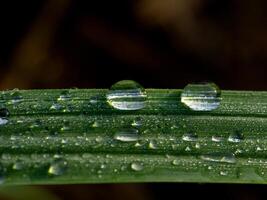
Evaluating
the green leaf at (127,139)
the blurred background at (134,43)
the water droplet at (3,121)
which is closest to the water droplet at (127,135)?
the green leaf at (127,139)

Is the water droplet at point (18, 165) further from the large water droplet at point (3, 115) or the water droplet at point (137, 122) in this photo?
the water droplet at point (137, 122)

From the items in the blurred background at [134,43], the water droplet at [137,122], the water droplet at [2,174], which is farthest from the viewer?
the blurred background at [134,43]

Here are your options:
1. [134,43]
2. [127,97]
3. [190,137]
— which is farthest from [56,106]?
[134,43]

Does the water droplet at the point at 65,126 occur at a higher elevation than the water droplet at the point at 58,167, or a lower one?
higher

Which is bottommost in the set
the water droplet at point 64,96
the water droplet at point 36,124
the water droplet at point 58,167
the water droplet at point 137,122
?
the water droplet at point 58,167

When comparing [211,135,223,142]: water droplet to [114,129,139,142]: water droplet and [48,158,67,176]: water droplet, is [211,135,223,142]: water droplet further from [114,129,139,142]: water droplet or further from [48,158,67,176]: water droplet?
[48,158,67,176]: water droplet

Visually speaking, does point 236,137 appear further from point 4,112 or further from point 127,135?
point 4,112

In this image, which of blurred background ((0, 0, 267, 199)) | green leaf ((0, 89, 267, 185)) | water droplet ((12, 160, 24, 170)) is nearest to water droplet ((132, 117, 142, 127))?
green leaf ((0, 89, 267, 185))
